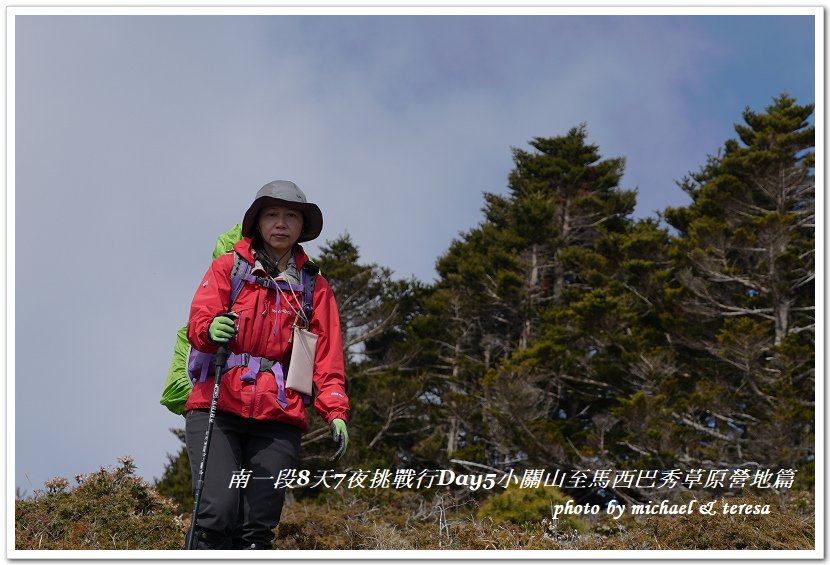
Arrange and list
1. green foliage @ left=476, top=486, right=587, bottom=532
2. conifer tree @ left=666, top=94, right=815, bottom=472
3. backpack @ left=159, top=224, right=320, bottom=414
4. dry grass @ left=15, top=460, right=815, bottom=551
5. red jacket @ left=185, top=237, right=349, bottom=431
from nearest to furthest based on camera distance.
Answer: red jacket @ left=185, top=237, right=349, bottom=431 → backpack @ left=159, top=224, right=320, bottom=414 → dry grass @ left=15, top=460, right=815, bottom=551 → green foliage @ left=476, top=486, right=587, bottom=532 → conifer tree @ left=666, top=94, right=815, bottom=472

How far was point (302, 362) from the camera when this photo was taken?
3779mm

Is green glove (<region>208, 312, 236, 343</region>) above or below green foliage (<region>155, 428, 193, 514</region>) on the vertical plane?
above

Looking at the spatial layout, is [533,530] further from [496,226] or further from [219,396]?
[496,226]

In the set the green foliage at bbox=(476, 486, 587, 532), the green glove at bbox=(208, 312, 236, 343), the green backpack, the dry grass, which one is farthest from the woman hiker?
the green foliage at bbox=(476, 486, 587, 532)

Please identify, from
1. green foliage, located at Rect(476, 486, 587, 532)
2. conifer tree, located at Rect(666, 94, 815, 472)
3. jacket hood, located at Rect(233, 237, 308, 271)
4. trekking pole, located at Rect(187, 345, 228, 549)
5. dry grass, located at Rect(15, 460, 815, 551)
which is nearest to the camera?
trekking pole, located at Rect(187, 345, 228, 549)

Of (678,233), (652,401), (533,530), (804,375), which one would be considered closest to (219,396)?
(533,530)

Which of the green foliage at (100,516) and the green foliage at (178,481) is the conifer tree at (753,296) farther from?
the green foliage at (100,516)

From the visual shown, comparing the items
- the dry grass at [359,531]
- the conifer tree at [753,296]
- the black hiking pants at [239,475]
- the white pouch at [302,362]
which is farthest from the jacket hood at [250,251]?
the conifer tree at [753,296]

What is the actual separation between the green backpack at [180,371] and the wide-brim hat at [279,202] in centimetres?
15

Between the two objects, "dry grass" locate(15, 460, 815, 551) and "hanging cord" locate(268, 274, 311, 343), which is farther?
"dry grass" locate(15, 460, 815, 551)

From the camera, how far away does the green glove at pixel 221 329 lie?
3551 mm

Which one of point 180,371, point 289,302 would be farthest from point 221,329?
point 180,371

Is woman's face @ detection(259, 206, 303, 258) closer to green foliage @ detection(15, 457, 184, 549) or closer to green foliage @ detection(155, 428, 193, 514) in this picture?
green foliage @ detection(15, 457, 184, 549)

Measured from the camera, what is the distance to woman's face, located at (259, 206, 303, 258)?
12.9ft
